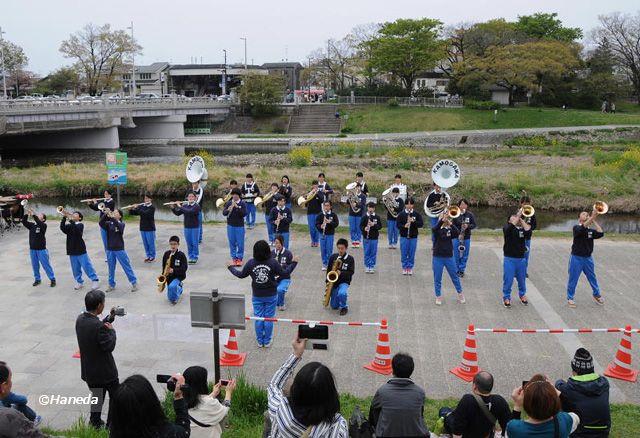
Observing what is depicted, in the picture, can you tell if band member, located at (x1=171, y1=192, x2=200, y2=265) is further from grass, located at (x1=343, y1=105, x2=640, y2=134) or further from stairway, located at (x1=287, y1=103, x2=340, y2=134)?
stairway, located at (x1=287, y1=103, x2=340, y2=134)

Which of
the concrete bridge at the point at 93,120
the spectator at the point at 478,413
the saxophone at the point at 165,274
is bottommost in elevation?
the saxophone at the point at 165,274

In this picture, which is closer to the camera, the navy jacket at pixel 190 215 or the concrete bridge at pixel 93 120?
the navy jacket at pixel 190 215

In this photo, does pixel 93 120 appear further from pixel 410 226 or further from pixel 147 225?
pixel 410 226

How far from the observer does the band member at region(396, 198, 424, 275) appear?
40.0ft

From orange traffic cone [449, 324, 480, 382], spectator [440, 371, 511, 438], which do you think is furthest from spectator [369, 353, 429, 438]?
orange traffic cone [449, 324, 480, 382]

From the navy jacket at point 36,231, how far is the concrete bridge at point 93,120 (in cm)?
Result: 2568

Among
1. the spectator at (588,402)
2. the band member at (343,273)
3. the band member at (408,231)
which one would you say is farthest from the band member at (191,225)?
the spectator at (588,402)

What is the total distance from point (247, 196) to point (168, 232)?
8.91 feet

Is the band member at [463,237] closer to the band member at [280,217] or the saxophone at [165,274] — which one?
the band member at [280,217]

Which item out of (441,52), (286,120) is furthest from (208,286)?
(441,52)

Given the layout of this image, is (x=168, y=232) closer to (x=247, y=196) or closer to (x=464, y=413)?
(x=247, y=196)

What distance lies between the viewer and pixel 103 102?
4300 centimetres

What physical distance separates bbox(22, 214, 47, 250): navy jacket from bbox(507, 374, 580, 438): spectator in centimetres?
1008

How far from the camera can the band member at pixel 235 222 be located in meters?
13.2
